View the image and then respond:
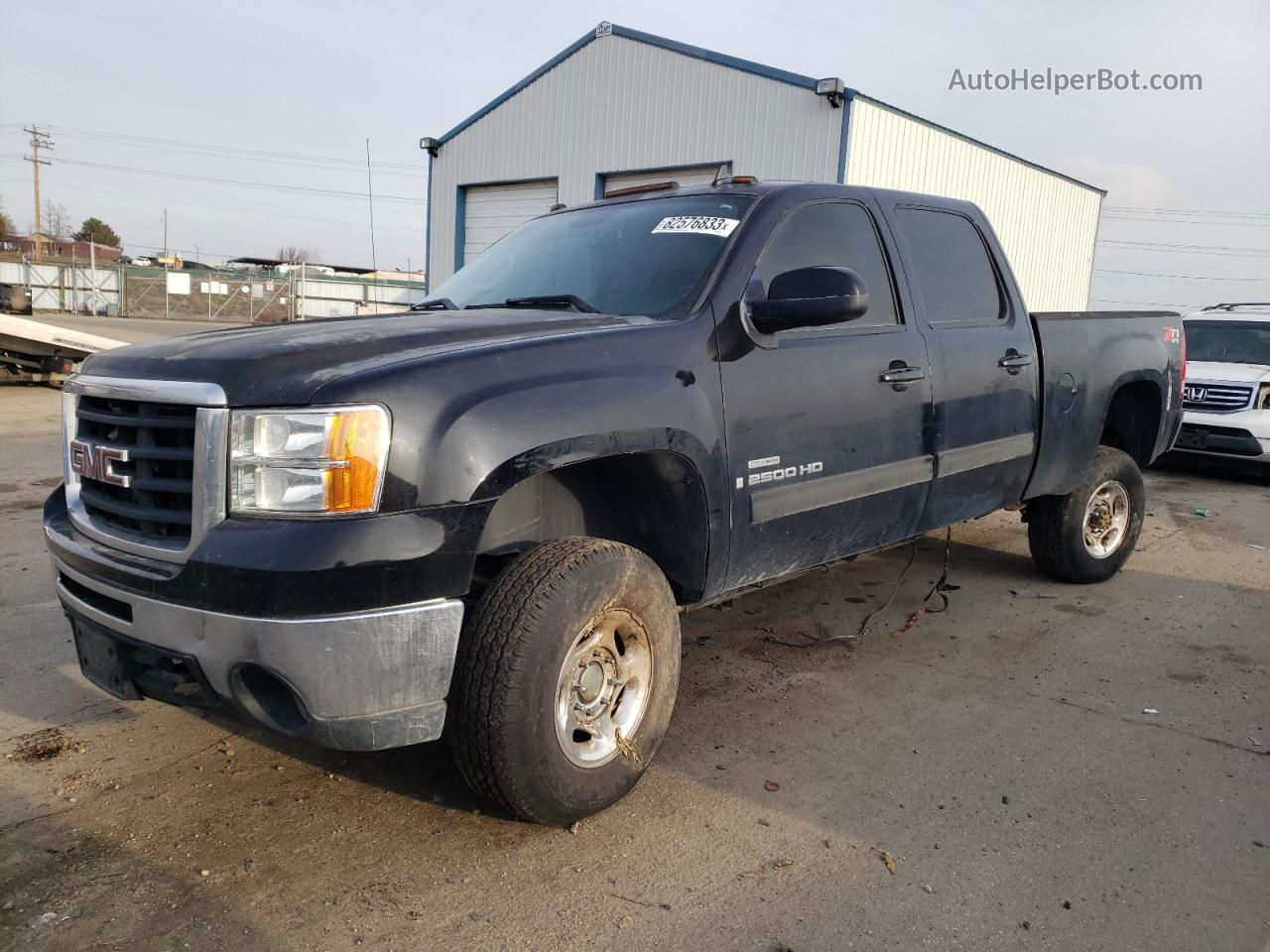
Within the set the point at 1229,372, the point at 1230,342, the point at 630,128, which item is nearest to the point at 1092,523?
the point at 1229,372

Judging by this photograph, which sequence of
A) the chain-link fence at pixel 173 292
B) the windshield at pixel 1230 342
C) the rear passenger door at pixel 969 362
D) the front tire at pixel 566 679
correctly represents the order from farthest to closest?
1. the chain-link fence at pixel 173 292
2. the windshield at pixel 1230 342
3. the rear passenger door at pixel 969 362
4. the front tire at pixel 566 679

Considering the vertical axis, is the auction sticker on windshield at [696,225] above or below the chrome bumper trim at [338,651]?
above

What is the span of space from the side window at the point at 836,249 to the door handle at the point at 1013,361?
78cm

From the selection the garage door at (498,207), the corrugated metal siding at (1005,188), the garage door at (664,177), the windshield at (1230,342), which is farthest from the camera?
the garage door at (498,207)

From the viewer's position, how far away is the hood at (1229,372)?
9.57 m

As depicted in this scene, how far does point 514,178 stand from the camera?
19.6 metres

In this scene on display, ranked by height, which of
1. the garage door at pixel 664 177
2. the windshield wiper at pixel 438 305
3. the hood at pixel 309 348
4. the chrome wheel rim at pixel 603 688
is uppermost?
the garage door at pixel 664 177

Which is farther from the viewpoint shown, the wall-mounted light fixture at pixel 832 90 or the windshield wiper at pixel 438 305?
the wall-mounted light fixture at pixel 832 90

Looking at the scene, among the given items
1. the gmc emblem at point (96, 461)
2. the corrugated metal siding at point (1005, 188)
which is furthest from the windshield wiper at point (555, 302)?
the corrugated metal siding at point (1005, 188)

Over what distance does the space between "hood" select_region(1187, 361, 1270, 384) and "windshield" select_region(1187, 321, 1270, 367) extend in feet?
0.74

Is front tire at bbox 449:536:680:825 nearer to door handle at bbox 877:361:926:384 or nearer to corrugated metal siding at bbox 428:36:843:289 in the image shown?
door handle at bbox 877:361:926:384

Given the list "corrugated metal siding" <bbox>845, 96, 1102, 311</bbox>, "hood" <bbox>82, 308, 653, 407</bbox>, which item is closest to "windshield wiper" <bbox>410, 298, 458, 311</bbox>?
"hood" <bbox>82, 308, 653, 407</bbox>

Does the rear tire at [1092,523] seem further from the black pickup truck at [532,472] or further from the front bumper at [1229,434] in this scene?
the front bumper at [1229,434]

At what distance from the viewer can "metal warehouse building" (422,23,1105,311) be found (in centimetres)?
1499
